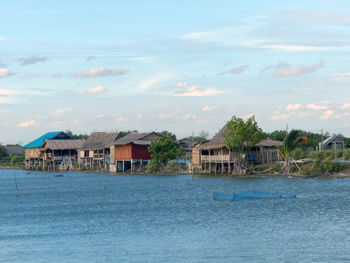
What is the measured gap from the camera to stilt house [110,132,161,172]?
85875 mm

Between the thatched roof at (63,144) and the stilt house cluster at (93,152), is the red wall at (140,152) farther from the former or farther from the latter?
the thatched roof at (63,144)

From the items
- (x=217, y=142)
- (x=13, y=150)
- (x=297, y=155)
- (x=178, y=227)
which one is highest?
(x=13, y=150)

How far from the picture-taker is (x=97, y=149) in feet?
322

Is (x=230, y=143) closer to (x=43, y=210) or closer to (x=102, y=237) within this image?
(x=43, y=210)

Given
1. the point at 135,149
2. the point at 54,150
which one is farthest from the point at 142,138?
the point at 54,150

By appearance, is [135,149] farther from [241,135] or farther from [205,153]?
[241,135]

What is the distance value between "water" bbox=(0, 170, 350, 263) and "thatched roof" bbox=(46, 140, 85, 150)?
49252mm

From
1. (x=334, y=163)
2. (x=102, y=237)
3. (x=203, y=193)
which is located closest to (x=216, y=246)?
(x=102, y=237)

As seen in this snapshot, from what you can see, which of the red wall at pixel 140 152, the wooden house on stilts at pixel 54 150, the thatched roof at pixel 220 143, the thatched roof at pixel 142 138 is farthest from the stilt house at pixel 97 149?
the thatched roof at pixel 220 143

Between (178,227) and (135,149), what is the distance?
53.5 metres

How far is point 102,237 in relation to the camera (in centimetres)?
3056

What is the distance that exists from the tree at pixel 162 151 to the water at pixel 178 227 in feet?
79.6

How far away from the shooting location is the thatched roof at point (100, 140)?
97438 mm

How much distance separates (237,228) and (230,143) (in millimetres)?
36130
